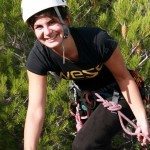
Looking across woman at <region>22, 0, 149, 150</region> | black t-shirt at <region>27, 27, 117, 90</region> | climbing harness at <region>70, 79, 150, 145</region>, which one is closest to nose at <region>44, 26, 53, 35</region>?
woman at <region>22, 0, 149, 150</region>

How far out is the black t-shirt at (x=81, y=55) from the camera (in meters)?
2.27

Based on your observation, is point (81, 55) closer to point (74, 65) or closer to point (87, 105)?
point (74, 65)

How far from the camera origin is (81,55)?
2.30 meters

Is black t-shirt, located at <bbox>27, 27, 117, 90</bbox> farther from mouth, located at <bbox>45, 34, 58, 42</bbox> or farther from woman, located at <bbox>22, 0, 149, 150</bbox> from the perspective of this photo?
mouth, located at <bbox>45, 34, 58, 42</bbox>

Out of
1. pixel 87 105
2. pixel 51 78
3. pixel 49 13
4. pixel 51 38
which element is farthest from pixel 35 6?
pixel 51 78

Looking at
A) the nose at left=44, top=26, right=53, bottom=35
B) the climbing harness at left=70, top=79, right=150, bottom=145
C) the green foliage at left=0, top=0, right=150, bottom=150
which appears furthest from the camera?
the green foliage at left=0, top=0, right=150, bottom=150

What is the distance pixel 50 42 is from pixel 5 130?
146 cm

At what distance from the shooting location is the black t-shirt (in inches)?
89.3

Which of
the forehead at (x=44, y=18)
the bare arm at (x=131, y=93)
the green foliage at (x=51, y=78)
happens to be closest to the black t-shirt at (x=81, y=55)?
the bare arm at (x=131, y=93)

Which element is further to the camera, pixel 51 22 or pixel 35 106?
pixel 35 106

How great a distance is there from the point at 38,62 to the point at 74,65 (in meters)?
0.19

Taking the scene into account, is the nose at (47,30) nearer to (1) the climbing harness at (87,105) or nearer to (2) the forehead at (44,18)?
(2) the forehead at (44,18)

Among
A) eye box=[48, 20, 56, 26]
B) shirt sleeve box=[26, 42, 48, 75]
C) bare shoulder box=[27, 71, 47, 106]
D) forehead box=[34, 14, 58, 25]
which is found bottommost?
bare shoulder box=[27, 71, 47, 106]

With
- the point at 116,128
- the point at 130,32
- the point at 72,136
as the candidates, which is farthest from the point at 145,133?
the point at 72,136
